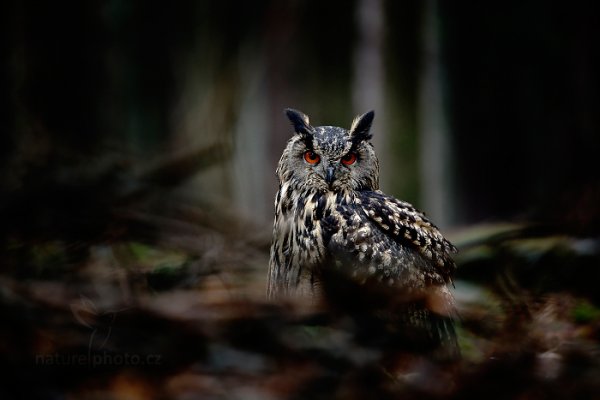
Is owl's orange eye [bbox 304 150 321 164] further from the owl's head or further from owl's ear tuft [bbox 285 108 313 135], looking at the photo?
owl's ear tuft [bbox 285 108 313 135]

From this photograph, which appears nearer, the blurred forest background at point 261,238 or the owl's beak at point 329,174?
the blurred forest background at point 261,238

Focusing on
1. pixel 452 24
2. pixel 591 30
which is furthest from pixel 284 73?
pixel 591 30

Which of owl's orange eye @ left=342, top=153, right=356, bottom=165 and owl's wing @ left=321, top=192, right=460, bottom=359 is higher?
owl's orange eye @ left=342, top=153, right=356, bottom=165

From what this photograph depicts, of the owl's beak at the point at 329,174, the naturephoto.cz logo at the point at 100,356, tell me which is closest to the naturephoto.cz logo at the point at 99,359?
the naturephoto.cz logo at the point at 100,356

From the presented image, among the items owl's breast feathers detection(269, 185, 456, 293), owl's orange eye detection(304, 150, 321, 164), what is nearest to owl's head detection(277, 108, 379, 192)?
owl's orange eye detection(304, 150, 321, 164)

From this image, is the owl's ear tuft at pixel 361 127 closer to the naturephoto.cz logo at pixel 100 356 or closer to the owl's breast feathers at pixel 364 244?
the owl's breast feathers at pixel 364 244

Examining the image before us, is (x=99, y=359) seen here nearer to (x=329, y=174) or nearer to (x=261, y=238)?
(x=329, y=174)

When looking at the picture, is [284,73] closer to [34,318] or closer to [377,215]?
[377,215]

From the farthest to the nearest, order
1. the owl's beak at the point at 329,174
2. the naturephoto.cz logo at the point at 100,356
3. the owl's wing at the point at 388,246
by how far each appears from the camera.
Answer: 1. the owl's beak at the point at 329,174
2. the owl's wing at the point at 388,246
3. the naturephoto.cz logo at the point at 100,356
